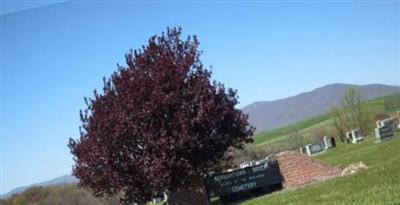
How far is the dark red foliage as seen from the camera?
61.2 ft

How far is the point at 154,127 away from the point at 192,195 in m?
2.80

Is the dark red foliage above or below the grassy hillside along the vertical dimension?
below

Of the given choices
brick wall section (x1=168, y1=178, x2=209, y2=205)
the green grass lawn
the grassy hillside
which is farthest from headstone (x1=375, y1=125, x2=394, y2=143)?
the grassy hillside

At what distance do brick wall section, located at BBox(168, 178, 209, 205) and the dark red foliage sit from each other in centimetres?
51

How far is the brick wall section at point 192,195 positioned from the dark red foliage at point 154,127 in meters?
0.51

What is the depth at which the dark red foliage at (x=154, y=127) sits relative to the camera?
734 inches

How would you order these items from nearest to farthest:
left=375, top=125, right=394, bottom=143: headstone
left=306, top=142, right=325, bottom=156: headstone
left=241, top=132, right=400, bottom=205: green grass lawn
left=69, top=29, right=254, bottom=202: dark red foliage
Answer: left=241, top=132, right=400, bottom=205: green grass lawn → left=69, top=29, right=254, bottom=202: dark red foliage → left=375, top=125, right=394, bottom=143: headstone → left=306, top=142, right=325, bottom=156: headstone

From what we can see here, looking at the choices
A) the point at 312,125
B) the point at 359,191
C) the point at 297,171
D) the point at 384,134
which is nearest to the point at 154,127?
the point at 297,171

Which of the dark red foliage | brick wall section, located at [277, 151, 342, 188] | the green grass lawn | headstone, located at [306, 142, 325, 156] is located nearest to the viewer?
the green grass lawn

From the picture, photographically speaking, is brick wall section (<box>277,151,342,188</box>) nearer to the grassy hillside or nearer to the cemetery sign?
the cemetery sign

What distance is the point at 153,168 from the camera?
18.5 meters

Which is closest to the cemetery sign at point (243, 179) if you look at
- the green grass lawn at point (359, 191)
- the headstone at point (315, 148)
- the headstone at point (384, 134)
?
the green grass lawn at point (359, 191)

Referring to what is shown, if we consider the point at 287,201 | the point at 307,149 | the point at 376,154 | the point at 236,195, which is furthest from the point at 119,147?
the point at 307,149

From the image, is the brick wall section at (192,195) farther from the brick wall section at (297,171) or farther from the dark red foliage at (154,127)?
the brick wall section at (297,171)
